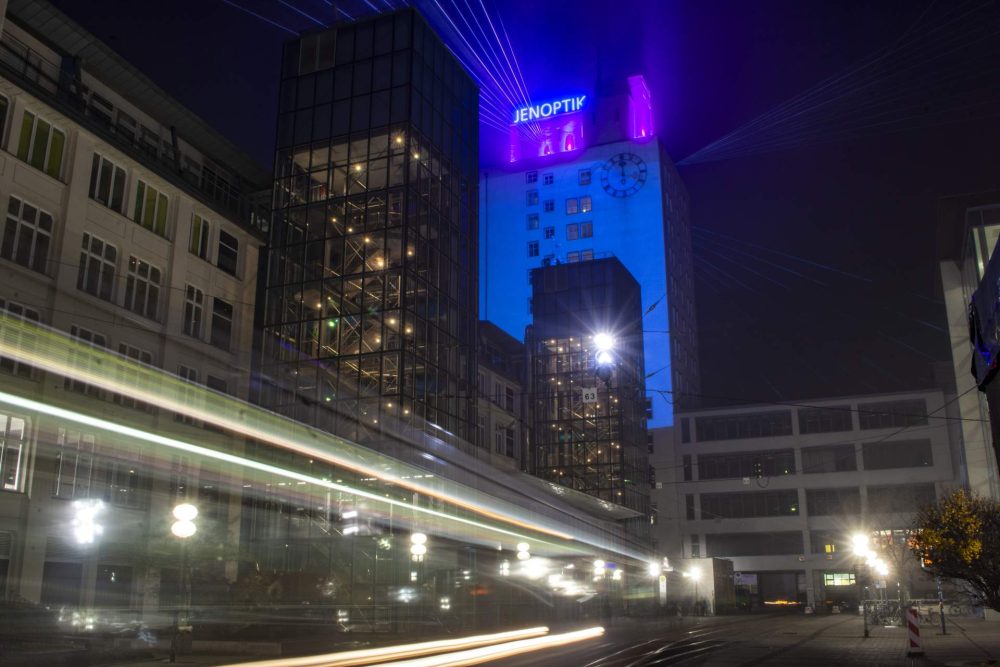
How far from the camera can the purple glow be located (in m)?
109

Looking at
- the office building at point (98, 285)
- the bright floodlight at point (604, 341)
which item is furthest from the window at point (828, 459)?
the office building at point (98, 285)

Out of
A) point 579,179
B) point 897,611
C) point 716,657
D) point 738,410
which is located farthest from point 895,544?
point 579,179

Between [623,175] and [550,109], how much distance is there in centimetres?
1810

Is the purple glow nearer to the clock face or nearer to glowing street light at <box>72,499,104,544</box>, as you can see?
the clock face

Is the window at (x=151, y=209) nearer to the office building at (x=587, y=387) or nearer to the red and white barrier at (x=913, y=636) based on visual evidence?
the red and white barrier at (x=913, y=636)

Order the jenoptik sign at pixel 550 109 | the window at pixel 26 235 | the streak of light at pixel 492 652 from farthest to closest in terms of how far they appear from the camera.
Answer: the jenoptik sign at pixel 550 109 < the window at pixel 26 235 < the streak of light at pixel 492 652

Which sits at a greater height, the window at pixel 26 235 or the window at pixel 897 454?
the window at pixel 26 235

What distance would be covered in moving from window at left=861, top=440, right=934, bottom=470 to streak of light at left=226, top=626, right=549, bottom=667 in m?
70.7

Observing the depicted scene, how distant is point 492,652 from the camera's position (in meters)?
19.5

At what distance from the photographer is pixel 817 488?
8488 cm

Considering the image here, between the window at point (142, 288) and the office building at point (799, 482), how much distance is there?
54.0 metres

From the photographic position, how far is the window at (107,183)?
118ft

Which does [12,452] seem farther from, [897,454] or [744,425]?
[897,454]

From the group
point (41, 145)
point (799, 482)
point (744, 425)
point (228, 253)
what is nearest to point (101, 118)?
point (41, 145)
